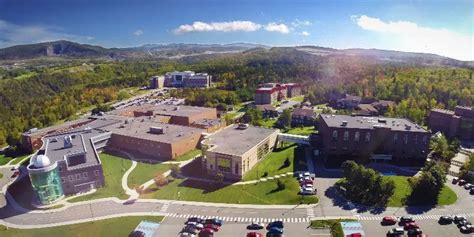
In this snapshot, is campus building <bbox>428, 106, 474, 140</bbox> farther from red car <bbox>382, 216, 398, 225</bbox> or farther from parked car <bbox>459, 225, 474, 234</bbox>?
red car <bbox>382, 216, 398, 225</bbox>

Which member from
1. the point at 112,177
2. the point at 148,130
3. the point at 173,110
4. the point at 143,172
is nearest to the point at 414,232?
the point at 143,172

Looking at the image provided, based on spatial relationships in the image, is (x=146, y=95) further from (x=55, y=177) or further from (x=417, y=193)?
(x=417, y=193)

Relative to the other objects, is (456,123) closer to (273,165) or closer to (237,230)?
(273,165)

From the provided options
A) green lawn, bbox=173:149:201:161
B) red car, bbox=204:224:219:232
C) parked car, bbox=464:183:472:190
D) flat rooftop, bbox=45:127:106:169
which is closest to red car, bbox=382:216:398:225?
parked car, bbox=464:183:472:190

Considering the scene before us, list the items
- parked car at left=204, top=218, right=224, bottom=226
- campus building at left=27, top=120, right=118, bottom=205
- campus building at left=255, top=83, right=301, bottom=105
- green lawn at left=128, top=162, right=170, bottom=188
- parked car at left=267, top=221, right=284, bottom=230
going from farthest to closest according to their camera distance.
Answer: campus building at left=255, top=83, right=301, bottom=105 → green lawn at left=128, top=162, right=170, bottom=188 → campus building at left=27, top=120, right=118, bottom=205 → parked car at left=204, top=218, right=224, bottom=226 → parked car at left=267, top=221, right=284, bottom=230

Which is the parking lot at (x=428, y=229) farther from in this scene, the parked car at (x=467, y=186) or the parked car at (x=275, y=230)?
the parked car at (x=467, y=186)

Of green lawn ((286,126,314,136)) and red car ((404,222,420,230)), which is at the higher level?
green lawn ((286,126,314,136))
